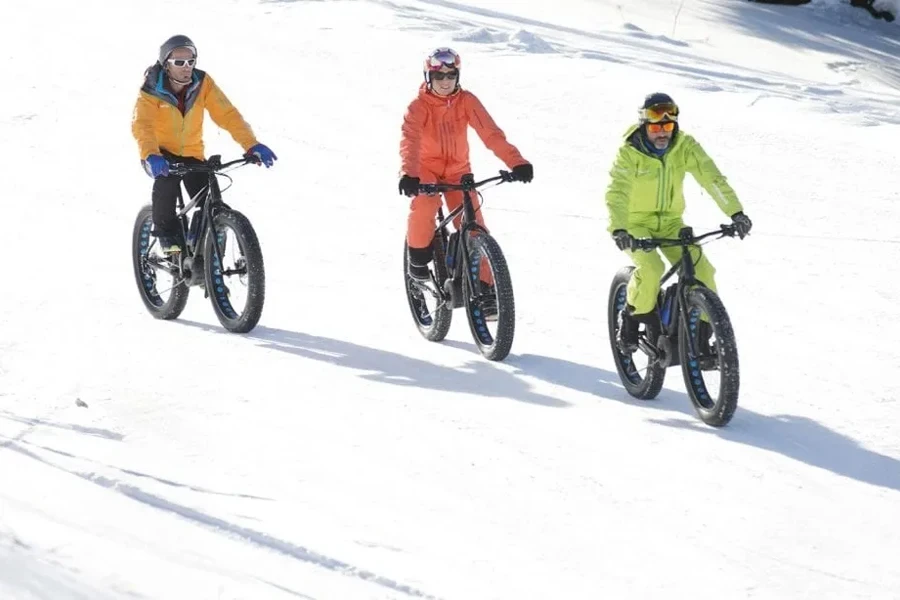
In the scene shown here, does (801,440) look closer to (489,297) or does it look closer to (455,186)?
(489,297)

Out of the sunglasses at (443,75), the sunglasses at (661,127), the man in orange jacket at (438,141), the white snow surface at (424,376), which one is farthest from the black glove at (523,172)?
the white snow surface at (424,376)

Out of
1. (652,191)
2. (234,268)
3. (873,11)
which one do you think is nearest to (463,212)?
(652,191)

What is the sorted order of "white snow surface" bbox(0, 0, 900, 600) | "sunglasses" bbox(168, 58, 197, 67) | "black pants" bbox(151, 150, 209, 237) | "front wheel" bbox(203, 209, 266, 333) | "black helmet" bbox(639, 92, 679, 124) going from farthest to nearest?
"black pants" bbox(151, 150, 209, 237) → "sunglasses" bbox(168, 58, 197, 67) → "front wheel" bbox(203, 209, 266, 333) → "black helmet" bbox(639, 92, 679, 124) → "white snow surface" bbox(0, 0, 900, 600)

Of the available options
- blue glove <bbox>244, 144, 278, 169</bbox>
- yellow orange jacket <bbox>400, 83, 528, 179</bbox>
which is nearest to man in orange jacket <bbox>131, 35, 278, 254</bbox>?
blue glove <bbox>244, 144, 278, 169</bbox>

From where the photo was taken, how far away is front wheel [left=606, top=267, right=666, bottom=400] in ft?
24.0

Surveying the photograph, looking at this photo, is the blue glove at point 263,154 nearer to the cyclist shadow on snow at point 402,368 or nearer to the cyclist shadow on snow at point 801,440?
the cyclist shadow on snow at point 402,368

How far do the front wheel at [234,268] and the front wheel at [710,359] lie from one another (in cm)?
291

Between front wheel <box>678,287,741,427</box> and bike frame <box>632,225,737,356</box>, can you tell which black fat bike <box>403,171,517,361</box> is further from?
front wheel <box>678,287,741,427</box>

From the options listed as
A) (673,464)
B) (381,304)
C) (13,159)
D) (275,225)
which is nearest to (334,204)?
(275,225)

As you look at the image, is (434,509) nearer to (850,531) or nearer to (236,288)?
(850,531)

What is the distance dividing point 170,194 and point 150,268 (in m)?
0.74

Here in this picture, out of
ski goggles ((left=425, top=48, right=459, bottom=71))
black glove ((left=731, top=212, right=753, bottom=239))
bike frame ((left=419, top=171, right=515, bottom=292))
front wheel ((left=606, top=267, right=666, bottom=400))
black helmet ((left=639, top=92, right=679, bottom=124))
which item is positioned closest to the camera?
black glove ((left=731, top=212, right=753, bottom=239))

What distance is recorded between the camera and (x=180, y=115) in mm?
8781

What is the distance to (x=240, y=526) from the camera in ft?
17.4
